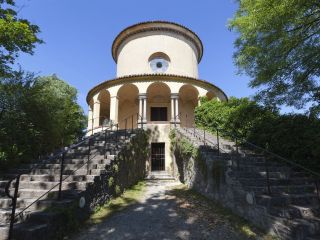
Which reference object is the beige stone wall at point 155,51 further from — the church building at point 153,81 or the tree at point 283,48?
the tree at point 283,48

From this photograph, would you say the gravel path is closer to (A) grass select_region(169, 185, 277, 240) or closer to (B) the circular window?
(A) grass select_region(169, 185, 277, 240)

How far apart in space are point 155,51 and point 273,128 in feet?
45.1

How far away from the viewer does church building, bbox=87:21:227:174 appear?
744 inches

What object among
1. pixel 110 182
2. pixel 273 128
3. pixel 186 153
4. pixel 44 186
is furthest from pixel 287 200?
pixel 44 186

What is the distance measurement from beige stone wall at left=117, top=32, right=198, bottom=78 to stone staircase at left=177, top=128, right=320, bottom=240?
14571mm

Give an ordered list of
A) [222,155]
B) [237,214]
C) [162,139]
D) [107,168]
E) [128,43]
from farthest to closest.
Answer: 1. [128,43]
2. [162,139]
3. [222,155]
4. [107,168]
5. [237,214]

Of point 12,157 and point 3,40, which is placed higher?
point 3,40

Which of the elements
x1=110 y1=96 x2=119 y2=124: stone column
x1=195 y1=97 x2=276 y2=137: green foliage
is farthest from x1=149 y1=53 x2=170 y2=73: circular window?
x1=195 y1=97 x2=276 y2=137: green foliage

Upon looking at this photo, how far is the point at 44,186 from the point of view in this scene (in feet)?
23.0

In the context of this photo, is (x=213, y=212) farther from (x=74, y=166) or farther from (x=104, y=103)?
(x=104, y=103)

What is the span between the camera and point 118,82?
63.1 feet

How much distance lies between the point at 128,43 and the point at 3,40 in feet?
45.9

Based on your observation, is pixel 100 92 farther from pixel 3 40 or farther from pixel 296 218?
pixel 296 218

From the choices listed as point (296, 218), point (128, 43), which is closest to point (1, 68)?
point (296, 218)
